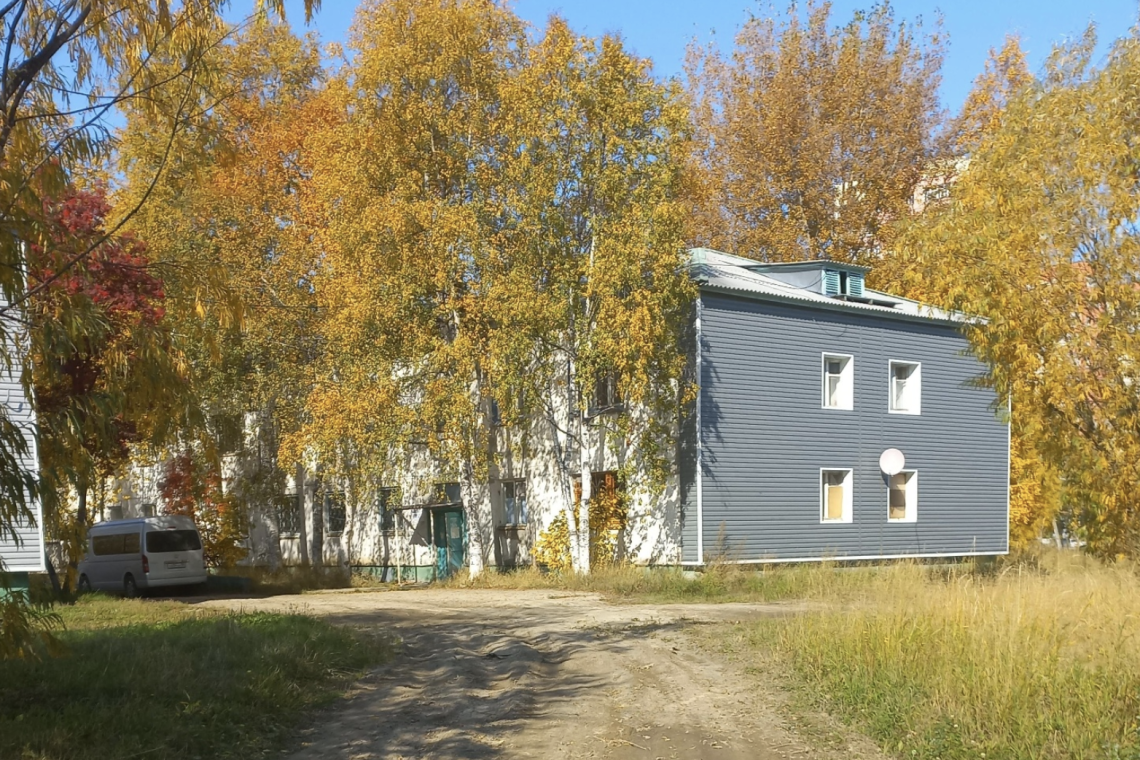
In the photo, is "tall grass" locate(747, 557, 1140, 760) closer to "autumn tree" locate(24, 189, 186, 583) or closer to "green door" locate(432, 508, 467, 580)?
"autumn tree" locate(24, 189, 186, 583)

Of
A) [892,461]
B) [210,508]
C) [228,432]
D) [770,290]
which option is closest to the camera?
[892,461]

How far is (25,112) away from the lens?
28.9 feet

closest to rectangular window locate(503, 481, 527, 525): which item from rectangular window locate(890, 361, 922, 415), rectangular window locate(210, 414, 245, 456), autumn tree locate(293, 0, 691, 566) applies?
autumn tree locate(293, 0, 691, 566)

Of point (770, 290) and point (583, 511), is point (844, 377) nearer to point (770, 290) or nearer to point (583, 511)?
point (770, 290)

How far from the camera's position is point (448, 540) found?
3325 cm

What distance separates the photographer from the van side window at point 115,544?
2806 cm

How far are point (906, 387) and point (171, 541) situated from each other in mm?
20109

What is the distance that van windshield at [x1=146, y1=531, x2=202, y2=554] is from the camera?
27859mm

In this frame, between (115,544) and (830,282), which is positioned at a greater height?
(830,282)

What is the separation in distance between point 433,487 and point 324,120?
39.1ft

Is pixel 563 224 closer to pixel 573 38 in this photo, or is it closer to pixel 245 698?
pixel 573 38

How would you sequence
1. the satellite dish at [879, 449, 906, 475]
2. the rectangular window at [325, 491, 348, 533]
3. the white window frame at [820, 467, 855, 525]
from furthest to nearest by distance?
the rectangular window at [325, 491, 348, 533] < the white window frame at [820, 467, 855, 525] < the satellite dish at [879, 449, 906, 475]

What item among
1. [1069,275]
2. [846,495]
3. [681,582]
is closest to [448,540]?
[681,582]

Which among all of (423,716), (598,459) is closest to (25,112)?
(423,716)
